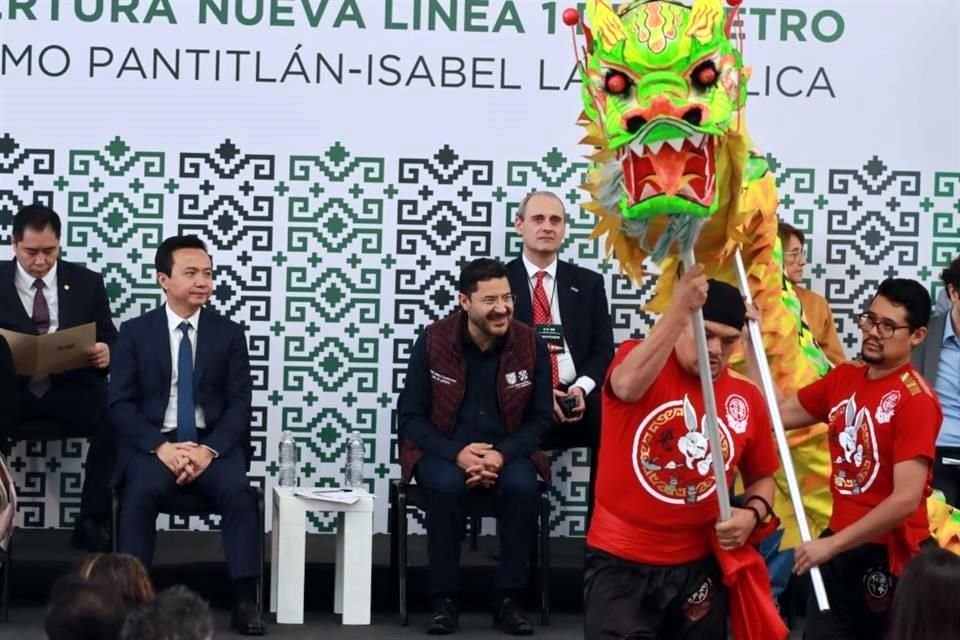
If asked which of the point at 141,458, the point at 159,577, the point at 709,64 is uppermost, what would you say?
the point at 709,64

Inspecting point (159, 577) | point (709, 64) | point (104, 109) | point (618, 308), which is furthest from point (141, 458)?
point (709, 64)

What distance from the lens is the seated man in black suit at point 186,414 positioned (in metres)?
6.64

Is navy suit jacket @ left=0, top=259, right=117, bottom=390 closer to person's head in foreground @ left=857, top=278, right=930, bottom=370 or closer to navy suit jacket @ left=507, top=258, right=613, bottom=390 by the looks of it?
navy suit jacket @ left=507, top=258, right=613, bottom=390

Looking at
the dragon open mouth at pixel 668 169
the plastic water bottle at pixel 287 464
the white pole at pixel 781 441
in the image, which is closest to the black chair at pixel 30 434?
the plastic water bottle at pixel 287 464

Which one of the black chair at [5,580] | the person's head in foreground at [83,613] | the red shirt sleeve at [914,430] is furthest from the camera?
the black chair at [5,580]

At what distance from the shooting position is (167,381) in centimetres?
691

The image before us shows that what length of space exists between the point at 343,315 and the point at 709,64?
11.3 feet

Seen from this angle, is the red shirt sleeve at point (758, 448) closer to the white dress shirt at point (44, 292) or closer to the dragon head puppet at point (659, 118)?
the dragon head puppet at point (659, 118)

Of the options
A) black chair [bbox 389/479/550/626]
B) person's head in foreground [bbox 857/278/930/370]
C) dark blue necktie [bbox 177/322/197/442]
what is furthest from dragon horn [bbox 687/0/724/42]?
dark blue necktie [bbox 177/322/197/442]

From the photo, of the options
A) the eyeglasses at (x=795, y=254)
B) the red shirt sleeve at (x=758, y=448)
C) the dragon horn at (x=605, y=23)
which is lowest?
the red shirt sleeve at (x=758, y=448)

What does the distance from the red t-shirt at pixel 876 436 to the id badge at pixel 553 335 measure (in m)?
2.15

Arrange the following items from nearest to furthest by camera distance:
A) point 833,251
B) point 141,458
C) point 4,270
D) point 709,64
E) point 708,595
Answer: point 709,64, point 708,595, point 141,458, point 4,270, point 833,251

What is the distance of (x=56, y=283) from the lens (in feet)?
23.8

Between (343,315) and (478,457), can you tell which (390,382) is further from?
(478,457)
